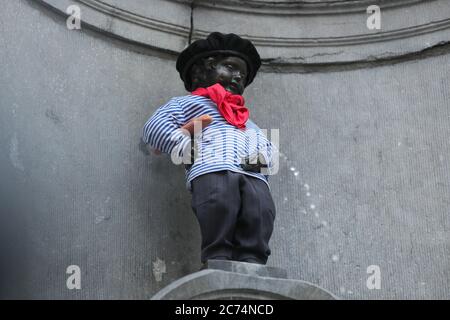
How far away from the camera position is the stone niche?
492 centimetres

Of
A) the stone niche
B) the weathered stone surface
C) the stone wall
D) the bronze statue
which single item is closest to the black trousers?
the bronze statue

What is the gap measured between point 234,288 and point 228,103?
986 mm

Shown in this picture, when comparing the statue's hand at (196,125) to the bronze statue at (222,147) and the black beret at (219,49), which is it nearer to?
the bronze statue at (222,147)

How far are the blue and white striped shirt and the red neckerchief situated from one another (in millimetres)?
22

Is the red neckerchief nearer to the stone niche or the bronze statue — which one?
the bronze statue

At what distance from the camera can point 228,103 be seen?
165 inches

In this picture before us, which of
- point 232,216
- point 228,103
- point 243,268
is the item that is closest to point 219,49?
point 228,103

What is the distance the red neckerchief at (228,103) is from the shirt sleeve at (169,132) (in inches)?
5.7

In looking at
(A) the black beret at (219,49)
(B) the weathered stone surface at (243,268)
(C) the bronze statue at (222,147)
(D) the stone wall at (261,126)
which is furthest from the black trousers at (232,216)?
(A) the black beret at (219,49)

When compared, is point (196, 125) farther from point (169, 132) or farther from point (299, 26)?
point (299, 26)

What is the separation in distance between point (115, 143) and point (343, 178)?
41.6 inches

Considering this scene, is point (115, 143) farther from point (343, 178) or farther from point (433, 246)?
point (433, 246)

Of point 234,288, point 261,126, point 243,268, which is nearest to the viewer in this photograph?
point 234,288

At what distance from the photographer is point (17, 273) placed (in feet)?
13.0
